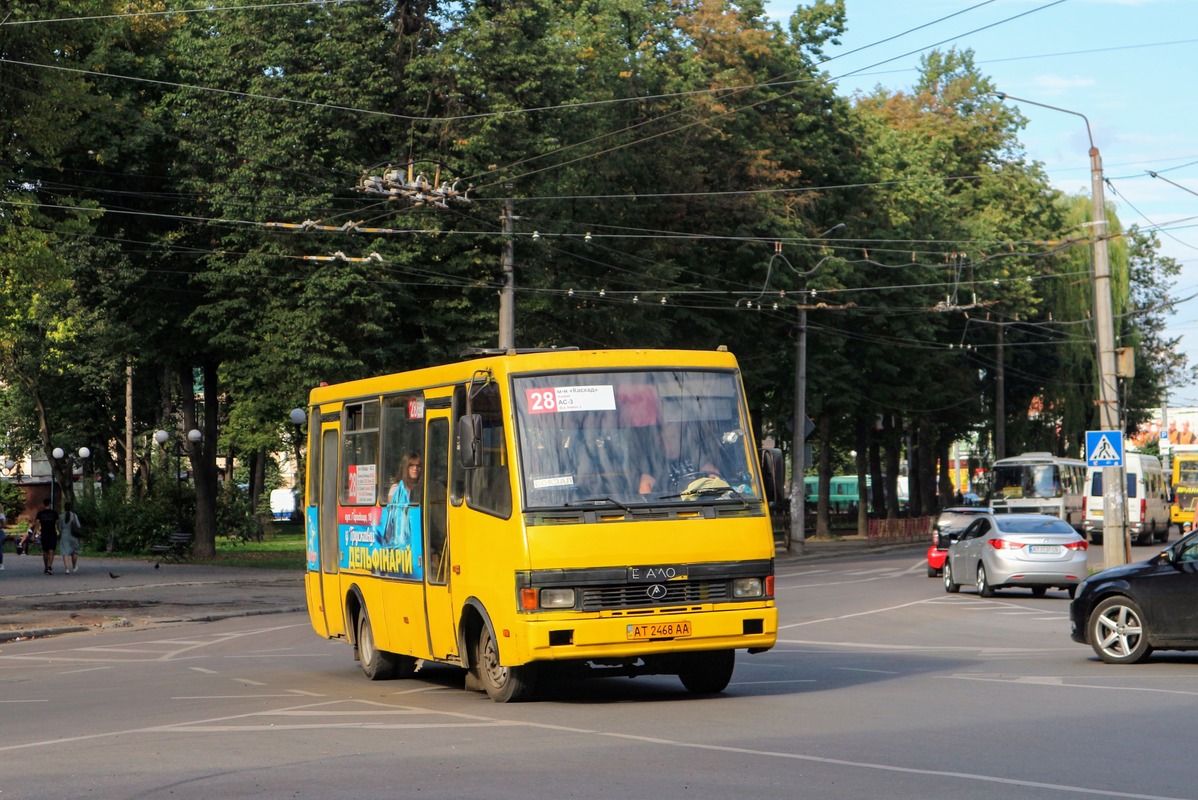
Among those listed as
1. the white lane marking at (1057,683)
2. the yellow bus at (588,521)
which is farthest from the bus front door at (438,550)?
the white lane marking at (1057,683)

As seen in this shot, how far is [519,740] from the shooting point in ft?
34.4

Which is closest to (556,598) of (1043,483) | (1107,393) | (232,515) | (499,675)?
(499,675)

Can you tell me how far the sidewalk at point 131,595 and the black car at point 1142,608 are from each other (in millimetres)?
15542

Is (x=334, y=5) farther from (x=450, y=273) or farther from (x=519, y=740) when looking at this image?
(x=519, y=740)

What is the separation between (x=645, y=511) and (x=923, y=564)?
3376 centimetres

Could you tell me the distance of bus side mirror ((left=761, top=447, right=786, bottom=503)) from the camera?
13188mm

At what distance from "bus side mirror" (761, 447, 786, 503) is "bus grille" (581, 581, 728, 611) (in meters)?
0.97

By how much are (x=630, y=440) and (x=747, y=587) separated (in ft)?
4.97

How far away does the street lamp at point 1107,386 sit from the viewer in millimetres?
28750

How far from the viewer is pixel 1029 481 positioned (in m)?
57.9

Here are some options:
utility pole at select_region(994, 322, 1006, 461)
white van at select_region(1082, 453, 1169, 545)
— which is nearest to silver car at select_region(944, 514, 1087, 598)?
white van at select_region(1082, 453, 1169, 545)

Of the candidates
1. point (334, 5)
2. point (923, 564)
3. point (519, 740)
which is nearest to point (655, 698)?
point (519, 740)

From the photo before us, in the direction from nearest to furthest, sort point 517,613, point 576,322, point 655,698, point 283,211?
1. point 517,613
2. point 655,698
3. point 283,211
4. point 576,322

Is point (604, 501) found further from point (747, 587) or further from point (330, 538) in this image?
point (330, 538)
